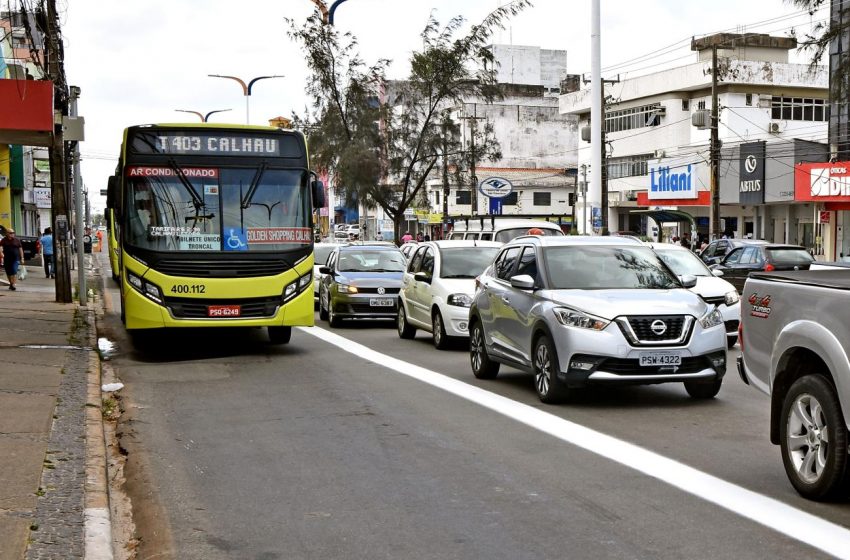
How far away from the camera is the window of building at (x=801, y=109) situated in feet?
208

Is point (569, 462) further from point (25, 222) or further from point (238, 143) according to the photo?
point (25, 222)

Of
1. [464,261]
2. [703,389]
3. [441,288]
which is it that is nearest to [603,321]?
[703,389]

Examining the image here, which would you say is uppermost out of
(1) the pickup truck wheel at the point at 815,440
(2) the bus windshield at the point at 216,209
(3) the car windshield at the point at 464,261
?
(2) the bus windshield at the point at 216,209

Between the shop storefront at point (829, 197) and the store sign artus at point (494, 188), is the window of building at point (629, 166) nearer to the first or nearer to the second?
the shop storefront at point (829, 197)

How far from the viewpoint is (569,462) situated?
25.7 ft

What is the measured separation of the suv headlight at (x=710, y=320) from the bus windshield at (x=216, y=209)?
6568 mm

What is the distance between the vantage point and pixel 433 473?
7.56 meters

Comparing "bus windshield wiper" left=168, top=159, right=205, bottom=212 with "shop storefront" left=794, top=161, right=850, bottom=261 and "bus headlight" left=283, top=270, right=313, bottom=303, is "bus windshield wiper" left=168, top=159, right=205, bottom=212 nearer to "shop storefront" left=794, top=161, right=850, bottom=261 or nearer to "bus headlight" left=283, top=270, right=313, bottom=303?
"bus headlight" left=283, top=270, right=313, bottom=303

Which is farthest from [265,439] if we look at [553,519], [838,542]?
[838,542]

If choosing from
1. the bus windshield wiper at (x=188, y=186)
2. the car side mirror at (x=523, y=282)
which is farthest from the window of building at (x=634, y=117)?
the car side mirror at (x=523, y=282)

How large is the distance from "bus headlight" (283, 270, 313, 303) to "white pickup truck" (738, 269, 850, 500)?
29.0ft

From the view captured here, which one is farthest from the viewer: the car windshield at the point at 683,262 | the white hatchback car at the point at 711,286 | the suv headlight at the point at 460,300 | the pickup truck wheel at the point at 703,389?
the car windshield at the point at 683,262

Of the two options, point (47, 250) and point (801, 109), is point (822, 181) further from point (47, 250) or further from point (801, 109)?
point (47, 250)

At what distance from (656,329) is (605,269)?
126cm
